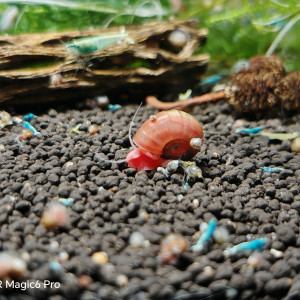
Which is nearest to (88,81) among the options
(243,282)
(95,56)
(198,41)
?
(95,56)

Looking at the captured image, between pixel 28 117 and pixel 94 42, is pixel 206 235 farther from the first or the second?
pixel 94 42

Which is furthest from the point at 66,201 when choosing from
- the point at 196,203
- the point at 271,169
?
the point at 271,169

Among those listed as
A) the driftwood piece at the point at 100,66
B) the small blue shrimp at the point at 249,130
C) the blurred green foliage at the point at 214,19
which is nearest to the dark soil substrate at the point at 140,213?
the small blue shrimp at the point at 249,130

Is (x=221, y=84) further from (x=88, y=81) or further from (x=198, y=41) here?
(x=88, y=81)

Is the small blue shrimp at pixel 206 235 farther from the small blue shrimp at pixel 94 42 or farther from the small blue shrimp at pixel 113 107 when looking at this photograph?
the small blue shrimp at pixel 94 42

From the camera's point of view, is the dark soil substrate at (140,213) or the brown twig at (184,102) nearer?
the dark soil substrate at (140,213)

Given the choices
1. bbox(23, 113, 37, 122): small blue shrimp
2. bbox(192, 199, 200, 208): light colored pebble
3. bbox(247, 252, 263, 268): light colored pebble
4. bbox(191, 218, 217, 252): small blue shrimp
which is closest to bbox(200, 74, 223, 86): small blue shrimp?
bbox(23, 113, 37, 122): small blue shrimp
